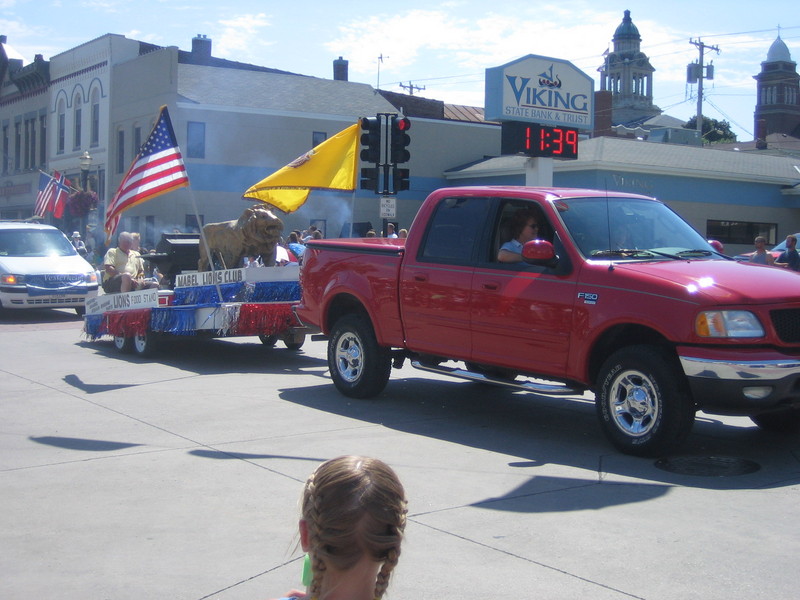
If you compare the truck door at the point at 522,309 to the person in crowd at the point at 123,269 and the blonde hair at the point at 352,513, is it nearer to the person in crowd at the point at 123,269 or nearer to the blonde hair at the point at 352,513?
the blonde hair at the point at 352,513

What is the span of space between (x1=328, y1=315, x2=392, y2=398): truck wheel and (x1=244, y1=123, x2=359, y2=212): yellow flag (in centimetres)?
356

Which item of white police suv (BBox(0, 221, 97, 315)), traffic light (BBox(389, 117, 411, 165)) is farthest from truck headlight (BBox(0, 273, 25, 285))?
traffic light (BBox(389, 117, 411, 165))

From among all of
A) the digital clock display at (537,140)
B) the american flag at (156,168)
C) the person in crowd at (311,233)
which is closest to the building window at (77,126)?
the person in crowd at (311,233)

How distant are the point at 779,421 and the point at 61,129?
1753 inches

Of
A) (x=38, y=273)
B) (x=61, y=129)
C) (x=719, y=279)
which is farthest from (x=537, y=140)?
(x=61, y=129)

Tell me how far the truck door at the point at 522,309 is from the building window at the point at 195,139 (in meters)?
29.5

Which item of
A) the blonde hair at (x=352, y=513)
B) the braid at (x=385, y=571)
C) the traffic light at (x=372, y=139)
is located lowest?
the braid at (x=385, y=571)

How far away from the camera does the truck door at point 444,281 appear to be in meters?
8.47

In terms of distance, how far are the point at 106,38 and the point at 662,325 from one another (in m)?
39.1

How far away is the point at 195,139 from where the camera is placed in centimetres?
3638

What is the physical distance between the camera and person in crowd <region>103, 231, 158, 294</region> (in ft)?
44.1

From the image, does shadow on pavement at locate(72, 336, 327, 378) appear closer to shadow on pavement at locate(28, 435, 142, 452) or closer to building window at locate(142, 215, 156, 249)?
shadow on pavement at locate(28, 435, 142, 452)

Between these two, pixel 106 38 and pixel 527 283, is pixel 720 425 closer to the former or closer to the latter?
pixel 527 283

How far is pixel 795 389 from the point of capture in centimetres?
677
